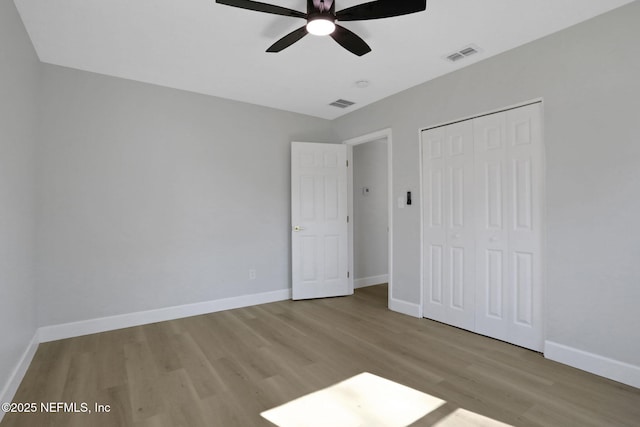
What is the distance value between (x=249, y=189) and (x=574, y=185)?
344 centimetres

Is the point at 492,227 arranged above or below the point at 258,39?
below

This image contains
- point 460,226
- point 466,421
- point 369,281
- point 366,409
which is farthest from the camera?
point 369,281

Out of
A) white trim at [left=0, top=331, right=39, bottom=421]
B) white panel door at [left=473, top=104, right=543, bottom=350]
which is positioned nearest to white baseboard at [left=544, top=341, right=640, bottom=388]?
white panel door at [left=473, top=104, right=543, bottom=350]

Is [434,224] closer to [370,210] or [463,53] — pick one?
[463,53]

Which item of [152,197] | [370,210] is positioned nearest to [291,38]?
[152,197]

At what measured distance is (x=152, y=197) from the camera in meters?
3.61

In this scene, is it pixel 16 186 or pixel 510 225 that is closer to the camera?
pixel 16 186

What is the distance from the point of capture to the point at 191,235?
3.83m

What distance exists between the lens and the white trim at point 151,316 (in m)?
3.10

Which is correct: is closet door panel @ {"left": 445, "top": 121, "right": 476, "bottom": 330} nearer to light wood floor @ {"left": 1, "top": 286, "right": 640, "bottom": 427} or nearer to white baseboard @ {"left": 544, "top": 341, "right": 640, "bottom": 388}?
light wood floor @ {"left": 1, "top": 286, "right": 640, "bottom": 427}

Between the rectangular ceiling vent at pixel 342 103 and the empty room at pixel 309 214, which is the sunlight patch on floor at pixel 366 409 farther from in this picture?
the rectangular ceiling vent at pixel 342 103

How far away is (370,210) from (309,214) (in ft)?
4.27

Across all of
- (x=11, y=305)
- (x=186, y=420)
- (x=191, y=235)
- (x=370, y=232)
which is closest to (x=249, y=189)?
(x=191, y=235)

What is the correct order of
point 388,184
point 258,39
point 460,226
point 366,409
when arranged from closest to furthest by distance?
1. point 366,409
2. point 258,39
3. point 460,226
4. point 388,184
